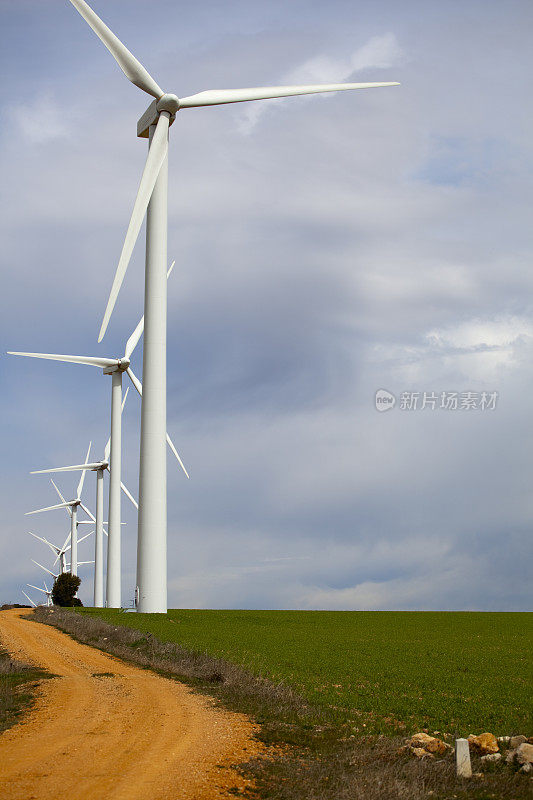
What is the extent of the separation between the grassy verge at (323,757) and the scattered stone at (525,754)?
34cm

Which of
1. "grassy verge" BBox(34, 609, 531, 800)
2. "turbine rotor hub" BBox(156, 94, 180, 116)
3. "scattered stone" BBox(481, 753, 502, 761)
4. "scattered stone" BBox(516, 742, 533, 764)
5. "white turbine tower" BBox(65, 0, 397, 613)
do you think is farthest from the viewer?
"turbine rotor hub" BBox(156, 94, 180, 116)

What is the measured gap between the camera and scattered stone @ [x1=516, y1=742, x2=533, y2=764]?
16.0 metres

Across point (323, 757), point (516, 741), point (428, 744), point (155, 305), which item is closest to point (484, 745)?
point (516, 741)

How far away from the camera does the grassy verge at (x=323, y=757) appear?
14078 millimetres

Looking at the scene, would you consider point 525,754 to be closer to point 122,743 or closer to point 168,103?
point 122,743

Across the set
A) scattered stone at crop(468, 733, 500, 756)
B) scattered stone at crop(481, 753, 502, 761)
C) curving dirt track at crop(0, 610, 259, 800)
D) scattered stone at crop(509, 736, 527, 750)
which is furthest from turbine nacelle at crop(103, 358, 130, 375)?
scattered stone at crop(481, 753, 502, 761)

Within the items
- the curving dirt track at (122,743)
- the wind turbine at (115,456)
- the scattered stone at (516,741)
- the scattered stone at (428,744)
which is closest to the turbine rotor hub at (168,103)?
the wind turbine at (115,456)

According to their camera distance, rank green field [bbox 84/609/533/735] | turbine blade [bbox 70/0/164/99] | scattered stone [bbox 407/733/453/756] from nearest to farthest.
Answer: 1. scattered stone [bbox 407/733/453/756]
2. green field [bbox 84/609/533/735]
3. turbine blade [bbox 70/0/164/99]

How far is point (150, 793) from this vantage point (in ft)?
42.9

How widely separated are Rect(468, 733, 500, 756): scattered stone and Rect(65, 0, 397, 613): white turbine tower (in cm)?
3690

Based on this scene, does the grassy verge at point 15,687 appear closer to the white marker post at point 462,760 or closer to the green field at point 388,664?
the green field at point 388,664

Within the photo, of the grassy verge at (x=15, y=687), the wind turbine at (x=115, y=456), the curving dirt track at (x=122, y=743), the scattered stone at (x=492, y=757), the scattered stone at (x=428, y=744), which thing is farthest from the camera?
the wind turbine at (x=115, y=456)

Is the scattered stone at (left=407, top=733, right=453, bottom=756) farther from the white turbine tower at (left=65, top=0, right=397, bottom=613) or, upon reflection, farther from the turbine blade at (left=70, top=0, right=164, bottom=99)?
the turbine blade at (left=70, top=0, right=164, bottom=99)

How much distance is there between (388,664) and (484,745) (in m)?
15.9
